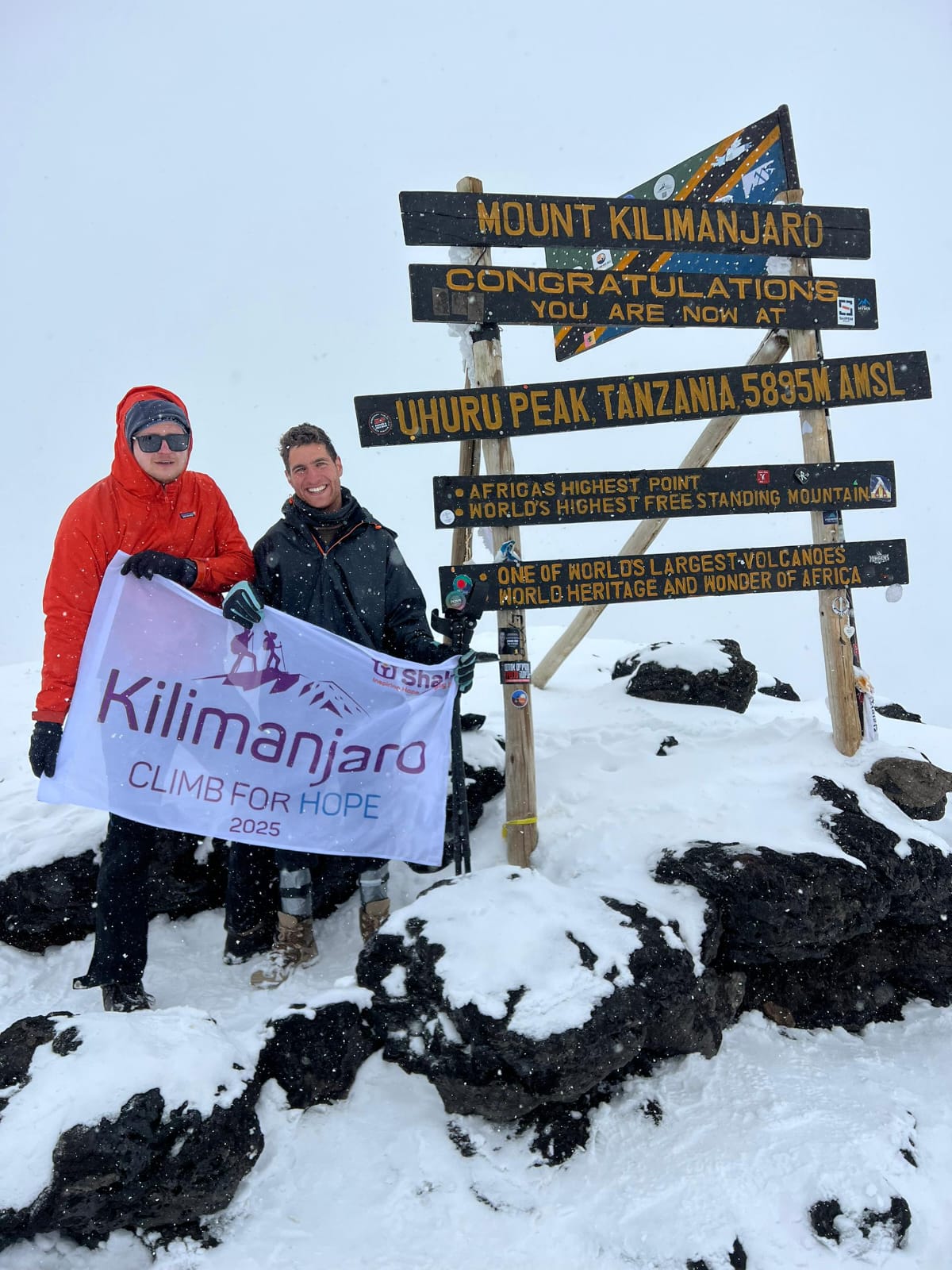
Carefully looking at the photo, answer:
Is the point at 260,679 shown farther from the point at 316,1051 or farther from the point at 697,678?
the point at 697,678

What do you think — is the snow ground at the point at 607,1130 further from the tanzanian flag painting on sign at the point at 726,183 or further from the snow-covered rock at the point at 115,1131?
the tanzanian flag painting on sign at the point at 726,183

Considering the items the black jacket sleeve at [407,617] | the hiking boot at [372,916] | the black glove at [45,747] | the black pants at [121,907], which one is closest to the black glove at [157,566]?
the black glove at [45,747]

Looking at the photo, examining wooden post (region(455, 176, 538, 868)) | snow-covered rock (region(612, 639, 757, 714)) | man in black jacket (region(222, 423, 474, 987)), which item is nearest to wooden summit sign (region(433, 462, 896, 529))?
wooden post (region(455, 176, 538, 868))

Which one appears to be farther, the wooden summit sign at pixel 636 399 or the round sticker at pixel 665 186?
the round sticker at pixel 665 186

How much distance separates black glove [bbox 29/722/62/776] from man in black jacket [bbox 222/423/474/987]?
1.20 metres

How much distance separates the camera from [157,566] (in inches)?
159

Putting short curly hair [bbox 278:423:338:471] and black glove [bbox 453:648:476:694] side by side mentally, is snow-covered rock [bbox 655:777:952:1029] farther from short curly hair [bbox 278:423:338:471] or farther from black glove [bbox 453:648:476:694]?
short curly hair [bbox 278:423:338:471]

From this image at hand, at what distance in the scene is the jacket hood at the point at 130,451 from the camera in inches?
162

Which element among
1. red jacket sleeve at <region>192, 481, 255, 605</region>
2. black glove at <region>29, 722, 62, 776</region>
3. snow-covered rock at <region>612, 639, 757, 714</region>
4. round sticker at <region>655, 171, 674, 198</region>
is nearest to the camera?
black glove at <region>29, 722, 62, 776</region>

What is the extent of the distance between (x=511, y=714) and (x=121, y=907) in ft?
7.87

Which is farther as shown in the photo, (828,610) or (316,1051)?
(828,610)

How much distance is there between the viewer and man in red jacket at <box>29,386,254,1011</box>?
396cm

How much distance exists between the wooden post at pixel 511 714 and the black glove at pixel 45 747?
97.0 inches

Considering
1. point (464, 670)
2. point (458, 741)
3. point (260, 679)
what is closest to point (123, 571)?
point (260, 679)
